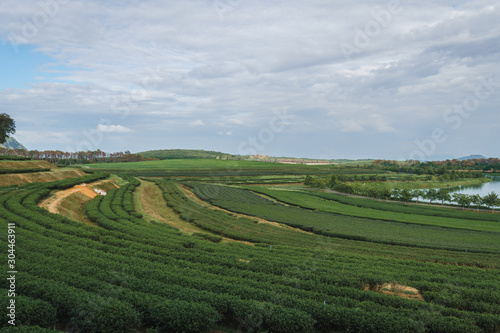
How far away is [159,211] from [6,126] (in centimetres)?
5911

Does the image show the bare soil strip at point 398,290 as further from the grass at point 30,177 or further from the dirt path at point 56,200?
the grass at point 30,177

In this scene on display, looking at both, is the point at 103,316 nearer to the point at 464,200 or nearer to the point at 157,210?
the point at 157,210

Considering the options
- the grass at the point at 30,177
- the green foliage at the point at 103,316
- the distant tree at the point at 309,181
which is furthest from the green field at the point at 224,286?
the distant tree at the point at 309,181

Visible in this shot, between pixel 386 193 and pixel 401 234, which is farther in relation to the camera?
pixel 386 193

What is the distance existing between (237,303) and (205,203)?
142 ft

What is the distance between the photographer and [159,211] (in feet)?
134

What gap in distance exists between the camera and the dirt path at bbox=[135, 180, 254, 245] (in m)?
31.8

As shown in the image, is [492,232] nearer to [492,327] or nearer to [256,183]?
[492,327]

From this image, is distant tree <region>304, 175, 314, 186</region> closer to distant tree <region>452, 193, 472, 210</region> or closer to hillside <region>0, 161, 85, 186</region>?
distant tree <region>452, 193, 472, 210</region>

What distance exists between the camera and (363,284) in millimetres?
14469

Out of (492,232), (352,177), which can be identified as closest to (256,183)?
(352,177)

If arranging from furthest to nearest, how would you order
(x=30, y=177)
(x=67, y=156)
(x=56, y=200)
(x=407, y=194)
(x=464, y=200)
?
(x=67, y=156), (x=407, y=194), (x=464, y=200), (x=30, y=177), (x=56, y=200)

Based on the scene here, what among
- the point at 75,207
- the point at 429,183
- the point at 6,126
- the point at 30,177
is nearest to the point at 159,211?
the point at 75,207

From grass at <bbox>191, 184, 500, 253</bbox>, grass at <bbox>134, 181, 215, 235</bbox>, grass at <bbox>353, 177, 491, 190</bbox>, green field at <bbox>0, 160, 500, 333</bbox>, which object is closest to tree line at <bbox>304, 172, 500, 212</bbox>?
grass at <bbox>353, 177, 491, 190</bbox>
